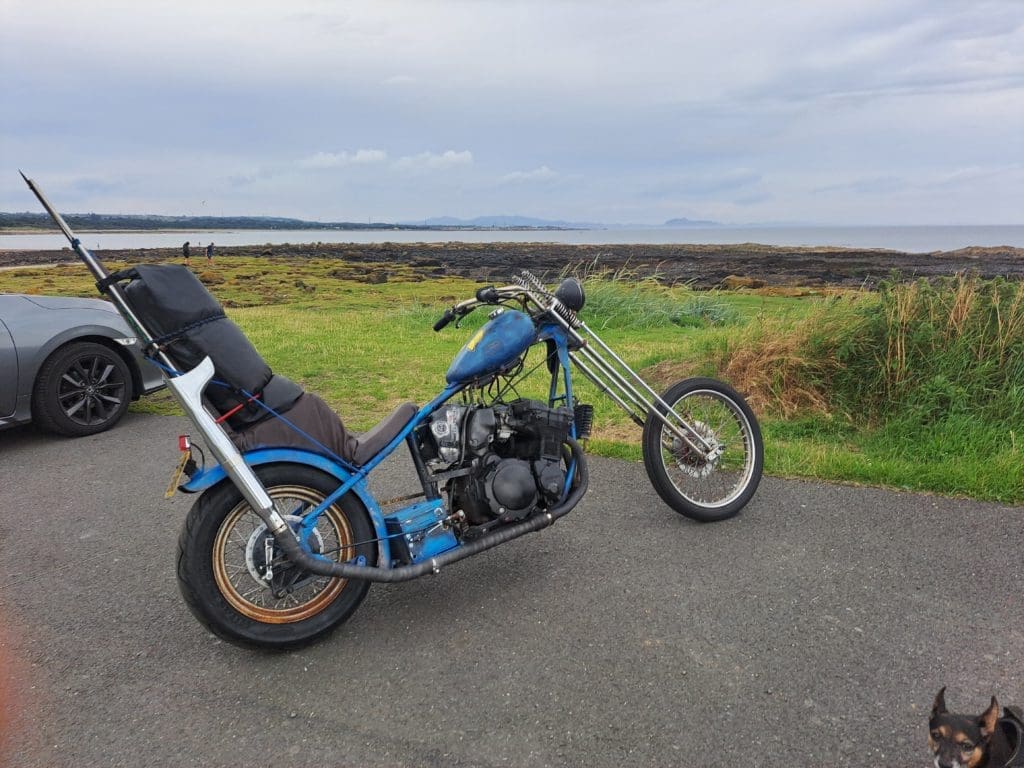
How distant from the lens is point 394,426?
3.21 m

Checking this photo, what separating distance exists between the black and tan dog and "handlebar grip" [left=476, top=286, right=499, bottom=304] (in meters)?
2.39

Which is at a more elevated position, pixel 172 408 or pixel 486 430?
pixel 486 430

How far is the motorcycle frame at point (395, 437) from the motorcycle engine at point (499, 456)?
0.09 metres

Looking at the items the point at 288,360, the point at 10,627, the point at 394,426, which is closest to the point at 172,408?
the point at 288,360

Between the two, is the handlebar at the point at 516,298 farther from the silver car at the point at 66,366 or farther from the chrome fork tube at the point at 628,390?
the silver car at the point at 66,366

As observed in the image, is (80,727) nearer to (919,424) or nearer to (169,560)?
(169,560)

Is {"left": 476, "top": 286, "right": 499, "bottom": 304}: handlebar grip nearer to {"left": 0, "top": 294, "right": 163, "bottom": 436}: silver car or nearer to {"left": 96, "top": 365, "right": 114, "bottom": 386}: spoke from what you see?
{"left": 0, "top": 294, "right": 163, "bottom": 436}: silver car

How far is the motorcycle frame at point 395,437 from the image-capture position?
2.66 m

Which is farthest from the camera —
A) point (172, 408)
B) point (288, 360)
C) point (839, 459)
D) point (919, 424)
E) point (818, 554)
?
point (288, 360)

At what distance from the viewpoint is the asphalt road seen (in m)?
2.41

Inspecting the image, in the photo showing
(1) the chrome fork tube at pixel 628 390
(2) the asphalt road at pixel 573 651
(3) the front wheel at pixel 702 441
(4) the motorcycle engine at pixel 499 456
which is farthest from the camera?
(3) the front wheel at pixel 702 441

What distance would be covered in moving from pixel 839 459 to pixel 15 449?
6628mm

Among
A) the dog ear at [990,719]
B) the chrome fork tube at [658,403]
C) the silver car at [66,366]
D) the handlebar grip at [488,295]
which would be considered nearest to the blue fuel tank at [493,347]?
the handlebar grip at [488,295]

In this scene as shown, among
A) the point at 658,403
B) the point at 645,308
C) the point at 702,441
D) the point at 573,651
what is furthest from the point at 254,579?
the point at 645,308
